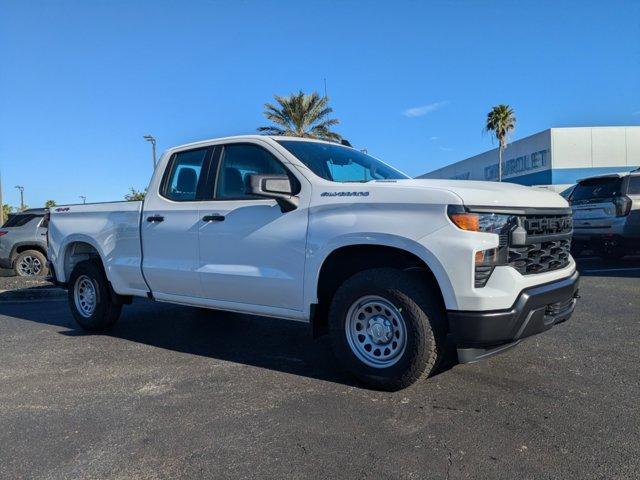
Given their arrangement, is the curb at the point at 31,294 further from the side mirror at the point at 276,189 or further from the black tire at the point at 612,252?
the black tire at the point at 612,252

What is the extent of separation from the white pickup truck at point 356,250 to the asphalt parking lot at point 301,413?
0.45m

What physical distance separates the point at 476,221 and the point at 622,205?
8.25 metres

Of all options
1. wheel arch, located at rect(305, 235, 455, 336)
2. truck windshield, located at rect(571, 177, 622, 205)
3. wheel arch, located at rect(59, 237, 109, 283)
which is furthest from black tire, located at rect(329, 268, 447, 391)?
truck windshield, located at rect(571, 177, 622, 205)

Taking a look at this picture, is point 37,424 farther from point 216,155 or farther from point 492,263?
point 492,263

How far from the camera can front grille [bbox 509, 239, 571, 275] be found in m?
3.52

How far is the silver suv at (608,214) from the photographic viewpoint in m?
10.0

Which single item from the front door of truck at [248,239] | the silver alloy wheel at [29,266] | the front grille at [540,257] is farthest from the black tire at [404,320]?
the silver alloy wheel at [29,266]

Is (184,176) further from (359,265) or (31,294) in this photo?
(31,294)

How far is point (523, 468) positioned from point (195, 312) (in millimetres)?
5355

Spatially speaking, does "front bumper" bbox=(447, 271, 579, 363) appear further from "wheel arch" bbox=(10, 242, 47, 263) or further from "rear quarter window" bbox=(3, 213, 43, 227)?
"rear quarter window" bbox=(3, 213, 43, 227)

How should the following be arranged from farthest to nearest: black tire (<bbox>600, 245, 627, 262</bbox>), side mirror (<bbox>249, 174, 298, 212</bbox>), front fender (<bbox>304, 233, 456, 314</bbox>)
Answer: black tire (<bbox>600, 245, 627, 262</bbox>)
side mirror (<bbox>249, 174, 298, 212</bbox>)
front fender (<bbox>304, 233, 456, 314</bbox>)

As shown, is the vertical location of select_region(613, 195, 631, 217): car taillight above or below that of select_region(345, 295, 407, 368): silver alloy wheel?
above

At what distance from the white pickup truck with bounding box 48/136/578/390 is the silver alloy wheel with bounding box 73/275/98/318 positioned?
795 millimetres

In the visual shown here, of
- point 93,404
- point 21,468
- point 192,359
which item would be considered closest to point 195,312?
point 192,359
